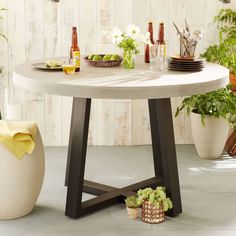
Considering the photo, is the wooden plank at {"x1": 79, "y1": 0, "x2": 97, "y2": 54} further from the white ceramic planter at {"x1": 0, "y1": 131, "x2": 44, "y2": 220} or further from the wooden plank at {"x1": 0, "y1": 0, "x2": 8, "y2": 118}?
the white ceramic planter at {"x1": 0, "y1": 131, "x2": 44, "y2": 220}

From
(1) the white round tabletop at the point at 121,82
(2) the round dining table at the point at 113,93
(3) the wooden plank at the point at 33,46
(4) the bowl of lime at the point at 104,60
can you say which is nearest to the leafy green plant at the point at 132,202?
(2) the round dining table at the point at 113,93

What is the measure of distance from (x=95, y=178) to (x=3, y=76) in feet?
4.11

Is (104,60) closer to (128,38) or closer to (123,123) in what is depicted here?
(128,38)

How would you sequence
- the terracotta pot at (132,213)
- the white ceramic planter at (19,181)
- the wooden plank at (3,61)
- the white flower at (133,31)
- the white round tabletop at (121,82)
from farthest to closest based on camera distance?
the wooden plank at (3,61)
the white flower at (133,31)
the terracotta pot at (132,213)
the white ceramic planter at (19,181)
the white round tabletop at (121,82)

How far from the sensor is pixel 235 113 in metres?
4.90

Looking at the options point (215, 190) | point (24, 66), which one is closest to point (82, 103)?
point (24, 66)

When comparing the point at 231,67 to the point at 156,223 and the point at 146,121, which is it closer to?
the point at 146,121

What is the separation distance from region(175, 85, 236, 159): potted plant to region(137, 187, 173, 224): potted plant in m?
1.26

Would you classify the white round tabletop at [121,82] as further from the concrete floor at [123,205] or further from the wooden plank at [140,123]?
the wooden plank at [140,123]

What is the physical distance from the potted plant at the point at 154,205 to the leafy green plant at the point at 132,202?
0.04 meters

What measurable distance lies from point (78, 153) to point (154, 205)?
0.51 meters

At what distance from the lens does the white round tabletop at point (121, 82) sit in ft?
10.8

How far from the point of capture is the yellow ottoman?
3.60 metres

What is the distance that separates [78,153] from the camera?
3.68m
